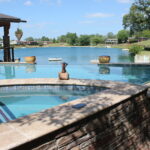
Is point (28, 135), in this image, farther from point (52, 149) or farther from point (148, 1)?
point (148, 1)

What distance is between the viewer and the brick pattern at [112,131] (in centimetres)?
258

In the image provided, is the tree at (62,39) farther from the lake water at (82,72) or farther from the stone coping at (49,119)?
the stone coping at (49,119)

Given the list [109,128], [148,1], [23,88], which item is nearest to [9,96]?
[23,88]

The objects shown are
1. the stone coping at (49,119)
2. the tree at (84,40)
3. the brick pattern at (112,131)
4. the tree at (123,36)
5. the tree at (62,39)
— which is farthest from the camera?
the tree at (62,39)

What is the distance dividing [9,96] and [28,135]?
4.49 m

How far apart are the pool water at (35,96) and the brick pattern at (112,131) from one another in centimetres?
200

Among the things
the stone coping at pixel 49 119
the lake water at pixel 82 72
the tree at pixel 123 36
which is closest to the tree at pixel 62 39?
the tree at pixel 123 36

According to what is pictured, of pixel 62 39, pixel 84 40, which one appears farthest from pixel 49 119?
pixel 62 39

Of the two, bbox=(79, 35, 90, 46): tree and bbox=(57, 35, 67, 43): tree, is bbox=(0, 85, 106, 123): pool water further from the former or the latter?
bbox=(57, 35, 67, 43): tree

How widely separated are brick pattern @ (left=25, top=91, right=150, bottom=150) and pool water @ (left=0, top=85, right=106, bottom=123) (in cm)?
200

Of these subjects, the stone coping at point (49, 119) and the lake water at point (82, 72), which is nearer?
the stone coping at point (49, 119)

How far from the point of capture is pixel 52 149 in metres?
2.44

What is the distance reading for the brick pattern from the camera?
102 inches

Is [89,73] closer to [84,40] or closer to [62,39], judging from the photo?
[84,40]
